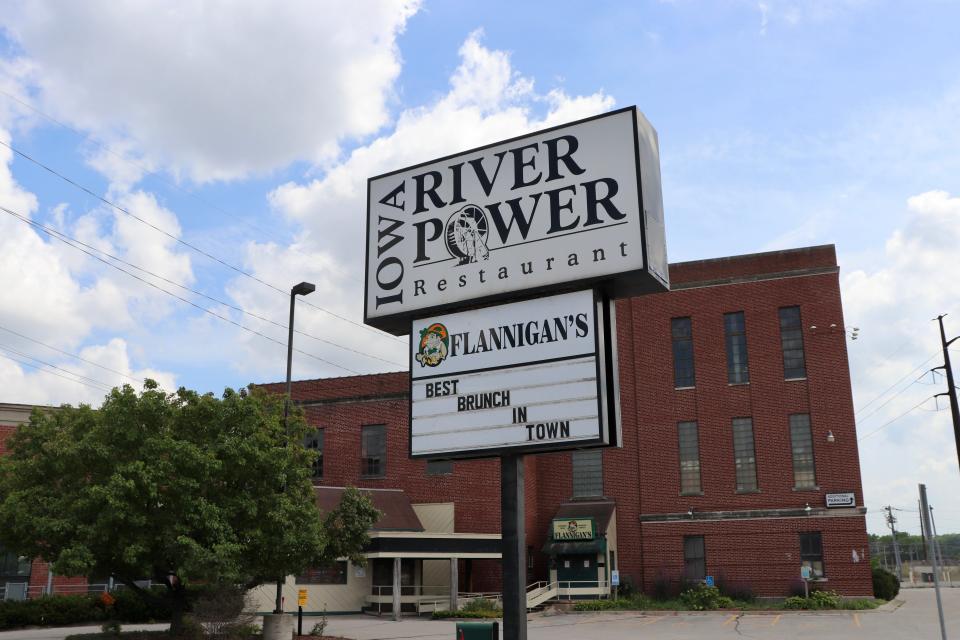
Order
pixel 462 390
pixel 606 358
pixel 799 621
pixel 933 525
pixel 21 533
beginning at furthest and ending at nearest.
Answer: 1. pixel 799 621
2. pixel 21 533
3. pixel 933 525
4. pixel 462 390
5. pixel 606 358

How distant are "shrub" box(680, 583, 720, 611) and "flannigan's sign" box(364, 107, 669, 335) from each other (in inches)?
1144

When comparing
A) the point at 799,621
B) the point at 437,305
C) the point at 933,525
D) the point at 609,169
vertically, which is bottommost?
the point at 799,621

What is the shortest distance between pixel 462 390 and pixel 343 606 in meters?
30.8

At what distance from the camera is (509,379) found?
12242 millimetres

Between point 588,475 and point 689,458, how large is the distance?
210 inches

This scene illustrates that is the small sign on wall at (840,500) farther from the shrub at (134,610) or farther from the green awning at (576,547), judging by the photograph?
the shrub at (134,610)

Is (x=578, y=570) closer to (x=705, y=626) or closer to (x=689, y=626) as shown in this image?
(x=689, y=626)

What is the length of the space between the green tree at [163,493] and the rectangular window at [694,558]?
22.4 metres

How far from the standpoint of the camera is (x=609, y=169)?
12.4 metres

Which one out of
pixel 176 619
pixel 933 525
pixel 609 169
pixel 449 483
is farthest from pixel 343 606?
pixel 609 169

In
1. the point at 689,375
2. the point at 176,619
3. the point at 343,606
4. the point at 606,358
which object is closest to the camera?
the point at 606,358

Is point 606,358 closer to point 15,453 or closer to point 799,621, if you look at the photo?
point 15,453

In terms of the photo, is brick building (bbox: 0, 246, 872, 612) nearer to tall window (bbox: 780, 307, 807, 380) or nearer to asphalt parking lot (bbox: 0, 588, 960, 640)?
tall window (bbox: 780, 307, 807, 380)

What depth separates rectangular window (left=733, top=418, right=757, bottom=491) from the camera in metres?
41.4
